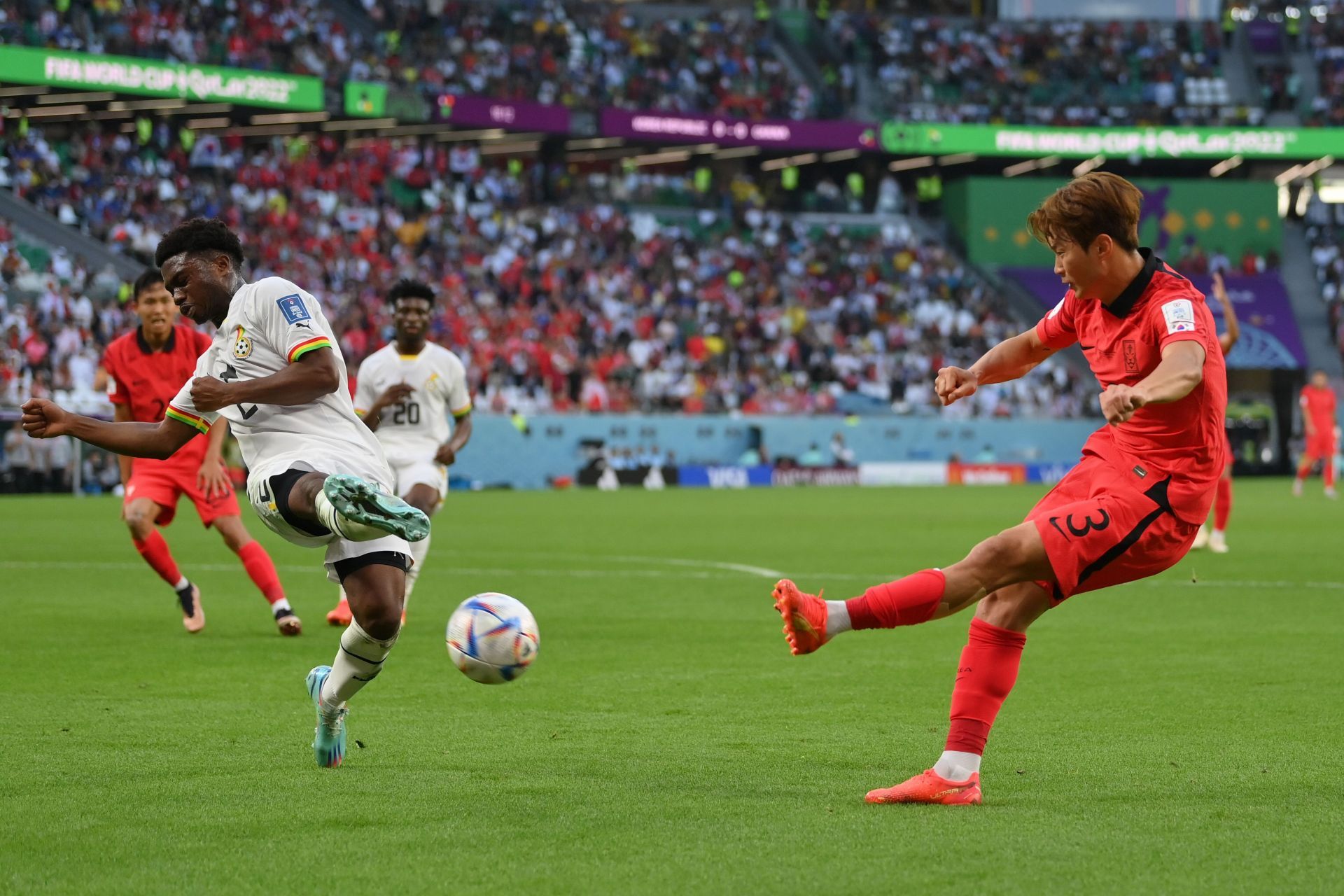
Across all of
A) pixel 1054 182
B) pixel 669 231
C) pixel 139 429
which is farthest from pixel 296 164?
pixel 139 429

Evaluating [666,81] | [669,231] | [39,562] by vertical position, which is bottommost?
[39,562]

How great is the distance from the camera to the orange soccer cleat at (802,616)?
475 centimetres

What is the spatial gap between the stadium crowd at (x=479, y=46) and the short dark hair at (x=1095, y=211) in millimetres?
37617

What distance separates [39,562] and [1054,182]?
43.4 metres

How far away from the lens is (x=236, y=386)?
575 cm

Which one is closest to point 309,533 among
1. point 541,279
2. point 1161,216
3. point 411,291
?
point 411,291

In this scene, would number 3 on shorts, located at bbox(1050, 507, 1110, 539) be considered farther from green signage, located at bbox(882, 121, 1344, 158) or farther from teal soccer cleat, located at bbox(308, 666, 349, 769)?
green signage, located at bbox(882, 121, 1344, 158)

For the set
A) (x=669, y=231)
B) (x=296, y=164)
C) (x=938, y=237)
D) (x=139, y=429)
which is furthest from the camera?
(x=938, y=237)

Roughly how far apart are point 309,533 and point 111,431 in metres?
1.07

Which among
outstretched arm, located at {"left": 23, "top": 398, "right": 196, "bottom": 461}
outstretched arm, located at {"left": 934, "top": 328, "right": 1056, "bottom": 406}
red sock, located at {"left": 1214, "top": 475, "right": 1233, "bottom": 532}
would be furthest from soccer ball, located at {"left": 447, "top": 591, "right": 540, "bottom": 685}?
red sock, located at {"left": 1214, "top": 475, "right": 1233, "bottom": 532}

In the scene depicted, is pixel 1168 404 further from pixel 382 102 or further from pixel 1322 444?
pixel 382 102

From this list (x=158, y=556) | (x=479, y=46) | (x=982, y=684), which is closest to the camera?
(x=982, y=684)

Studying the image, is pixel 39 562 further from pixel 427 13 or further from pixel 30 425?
pixel 427 13

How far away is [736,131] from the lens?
47.8 meters
